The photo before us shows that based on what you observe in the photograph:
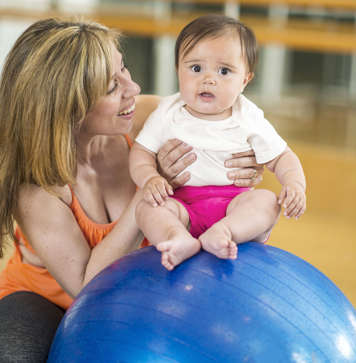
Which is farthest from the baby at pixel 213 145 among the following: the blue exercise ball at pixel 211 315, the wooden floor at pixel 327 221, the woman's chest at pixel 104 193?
the wooden floor at pixel 327 221

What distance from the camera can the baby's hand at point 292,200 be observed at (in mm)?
1497

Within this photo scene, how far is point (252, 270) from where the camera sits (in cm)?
131

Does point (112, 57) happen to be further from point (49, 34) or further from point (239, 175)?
point (239, 175)

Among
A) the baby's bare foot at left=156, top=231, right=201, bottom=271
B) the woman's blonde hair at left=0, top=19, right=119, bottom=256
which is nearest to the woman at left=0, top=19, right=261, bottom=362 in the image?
the woman's blonde hair at left=0, top=19, right=119, bottom=256

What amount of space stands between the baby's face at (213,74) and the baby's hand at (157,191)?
24 cm

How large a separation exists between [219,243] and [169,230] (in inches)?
5.4

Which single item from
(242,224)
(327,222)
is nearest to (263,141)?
(242,224)

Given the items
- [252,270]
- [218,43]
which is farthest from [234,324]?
[218,43]

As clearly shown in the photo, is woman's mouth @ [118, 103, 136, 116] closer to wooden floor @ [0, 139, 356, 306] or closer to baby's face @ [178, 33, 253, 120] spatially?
baby's face @ [178, 33, 253, 120]

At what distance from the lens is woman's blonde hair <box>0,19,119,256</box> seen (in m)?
1.60

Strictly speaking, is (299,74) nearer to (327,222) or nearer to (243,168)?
(327,222)

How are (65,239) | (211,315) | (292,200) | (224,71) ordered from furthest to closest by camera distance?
(65,239) → (224,71) → (292,200) → (211,315)

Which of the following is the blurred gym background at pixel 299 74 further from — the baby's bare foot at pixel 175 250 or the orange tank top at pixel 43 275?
the baby's bare foot at pixel 175 250

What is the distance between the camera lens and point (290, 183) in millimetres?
1553
